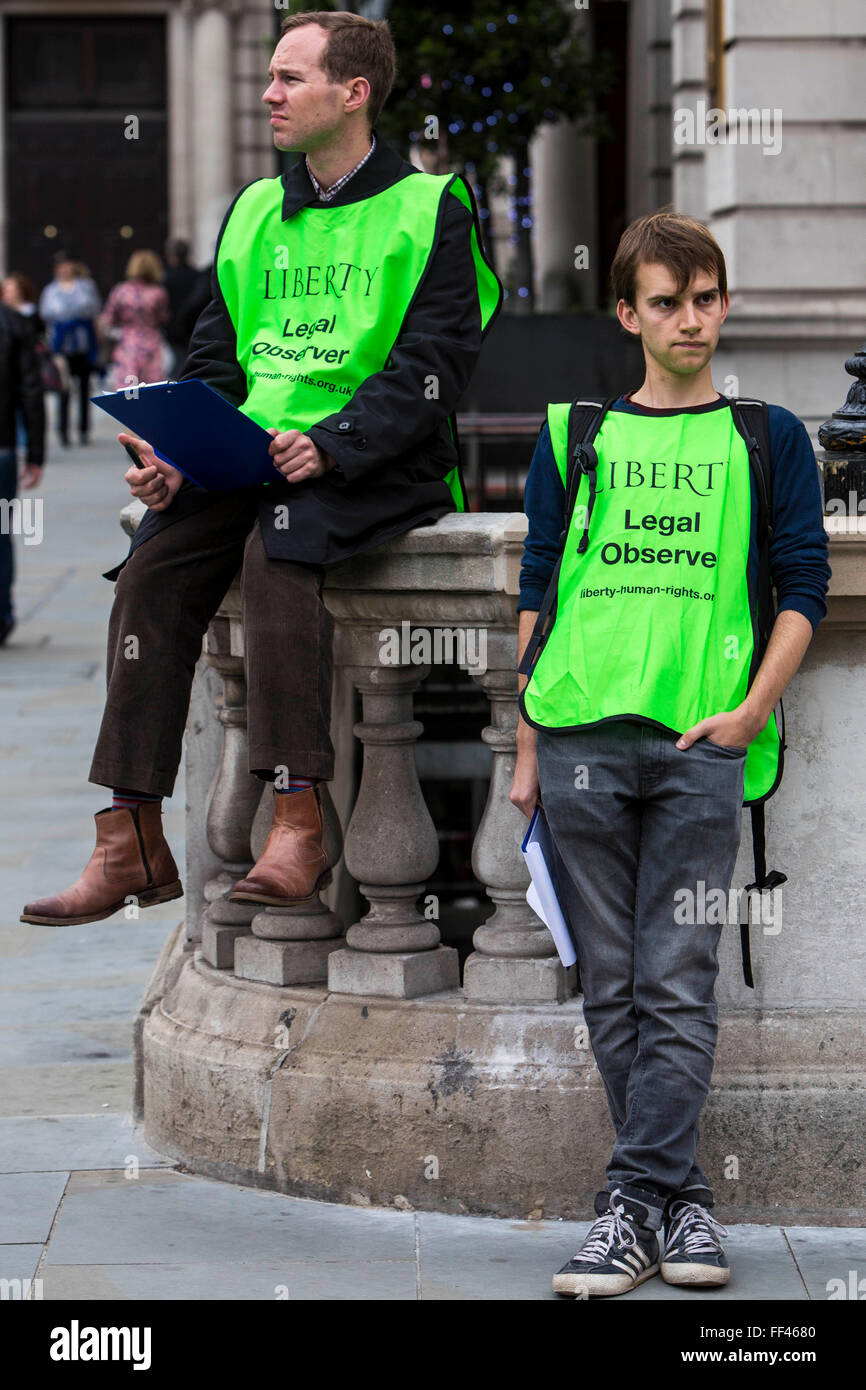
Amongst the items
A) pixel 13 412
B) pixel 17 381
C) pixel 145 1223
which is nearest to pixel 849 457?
pixel 145 1223

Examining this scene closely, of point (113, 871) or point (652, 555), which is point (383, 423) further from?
point (113, 871)

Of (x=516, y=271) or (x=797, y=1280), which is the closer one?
(x=797, y=1280)

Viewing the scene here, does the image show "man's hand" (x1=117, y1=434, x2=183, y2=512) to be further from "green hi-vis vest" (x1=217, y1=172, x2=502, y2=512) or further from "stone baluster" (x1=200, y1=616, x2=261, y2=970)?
"stone baluster" (x1=200, y1=616, x2=261, y2=970)

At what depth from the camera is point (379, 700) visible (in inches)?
179

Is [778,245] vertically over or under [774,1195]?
over

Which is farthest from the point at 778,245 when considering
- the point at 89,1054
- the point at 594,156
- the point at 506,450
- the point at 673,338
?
the point at 673,338

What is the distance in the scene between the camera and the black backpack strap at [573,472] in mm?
3875

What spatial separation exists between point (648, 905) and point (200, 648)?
1082mm

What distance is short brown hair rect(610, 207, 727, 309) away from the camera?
12.4 feet

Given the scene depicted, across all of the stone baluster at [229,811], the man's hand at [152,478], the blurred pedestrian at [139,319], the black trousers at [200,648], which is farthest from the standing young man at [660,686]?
the blurred pedestrian at [139,319]

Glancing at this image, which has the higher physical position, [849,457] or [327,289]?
[327,289]

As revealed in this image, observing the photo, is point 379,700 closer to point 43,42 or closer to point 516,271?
point 516,271

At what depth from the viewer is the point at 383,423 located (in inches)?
165

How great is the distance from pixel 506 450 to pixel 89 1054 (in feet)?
27.9
